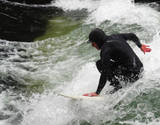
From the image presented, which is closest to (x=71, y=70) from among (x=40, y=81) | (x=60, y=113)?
(x=40, y=81)

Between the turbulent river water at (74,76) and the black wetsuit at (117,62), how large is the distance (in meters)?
0.29

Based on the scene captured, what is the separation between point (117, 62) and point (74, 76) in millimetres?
2501

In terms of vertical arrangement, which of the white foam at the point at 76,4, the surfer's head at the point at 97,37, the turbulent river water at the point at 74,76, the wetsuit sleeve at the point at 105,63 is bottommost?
the turbulent river water at the point at 74,76

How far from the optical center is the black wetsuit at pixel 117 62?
500 centimetres

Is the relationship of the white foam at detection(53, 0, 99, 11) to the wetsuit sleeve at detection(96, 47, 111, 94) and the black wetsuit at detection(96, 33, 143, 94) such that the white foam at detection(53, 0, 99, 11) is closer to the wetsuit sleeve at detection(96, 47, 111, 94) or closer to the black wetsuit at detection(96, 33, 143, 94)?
the black wetsuit at detection(96, 33, 143, 94)

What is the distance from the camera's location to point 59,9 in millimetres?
14570

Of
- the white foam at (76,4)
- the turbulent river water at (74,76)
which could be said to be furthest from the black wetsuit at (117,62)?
→ the white foam at (76,4)

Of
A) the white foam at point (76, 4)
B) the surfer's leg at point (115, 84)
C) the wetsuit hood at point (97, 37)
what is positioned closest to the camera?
the wetsuit hood at point (97, 37)

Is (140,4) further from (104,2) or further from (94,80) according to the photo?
(94,80)

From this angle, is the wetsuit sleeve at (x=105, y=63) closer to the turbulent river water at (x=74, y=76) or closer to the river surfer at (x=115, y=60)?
the river surfer at (x=115, y=60)

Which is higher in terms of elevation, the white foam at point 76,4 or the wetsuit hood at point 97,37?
the wetsuit hood at point 97,37

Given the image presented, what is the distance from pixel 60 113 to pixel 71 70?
2.26 m

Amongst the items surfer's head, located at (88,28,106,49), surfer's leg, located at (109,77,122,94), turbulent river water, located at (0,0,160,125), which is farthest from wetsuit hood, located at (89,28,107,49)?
turbulent river water, located at (0,0,160,125)

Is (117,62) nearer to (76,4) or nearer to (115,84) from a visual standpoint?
(115,84)
